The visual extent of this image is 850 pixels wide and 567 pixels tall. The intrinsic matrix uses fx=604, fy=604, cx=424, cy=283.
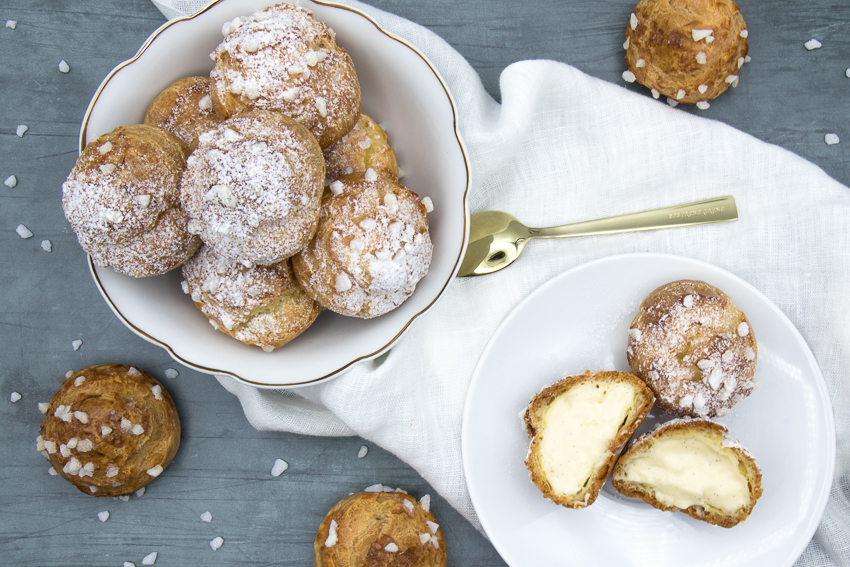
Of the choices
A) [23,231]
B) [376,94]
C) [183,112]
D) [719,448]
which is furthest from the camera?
[23,231]

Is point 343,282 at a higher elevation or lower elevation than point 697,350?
higher

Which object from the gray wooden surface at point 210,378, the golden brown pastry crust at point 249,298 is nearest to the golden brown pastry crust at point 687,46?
the gray wooden surface at point 210,378

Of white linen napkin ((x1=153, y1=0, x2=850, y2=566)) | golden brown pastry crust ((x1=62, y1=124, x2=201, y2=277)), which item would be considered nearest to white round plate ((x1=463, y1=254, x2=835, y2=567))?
white linen napkin ((x1=153, y1=0, x2=850, y2=566))

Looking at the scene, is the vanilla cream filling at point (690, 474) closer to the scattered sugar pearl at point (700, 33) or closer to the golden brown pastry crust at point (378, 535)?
the golden brown pastry crust at point (378, 535)

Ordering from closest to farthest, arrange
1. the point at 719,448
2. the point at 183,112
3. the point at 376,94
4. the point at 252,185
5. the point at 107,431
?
the point at 252,185, the point at 183,112, the point at 376,94, the point at 719,448, the point at 107,431

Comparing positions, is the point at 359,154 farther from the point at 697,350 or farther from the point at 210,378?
the point at 697,350

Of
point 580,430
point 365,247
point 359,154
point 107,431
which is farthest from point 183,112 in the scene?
point 580,430

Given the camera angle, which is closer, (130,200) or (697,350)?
(130,200)
